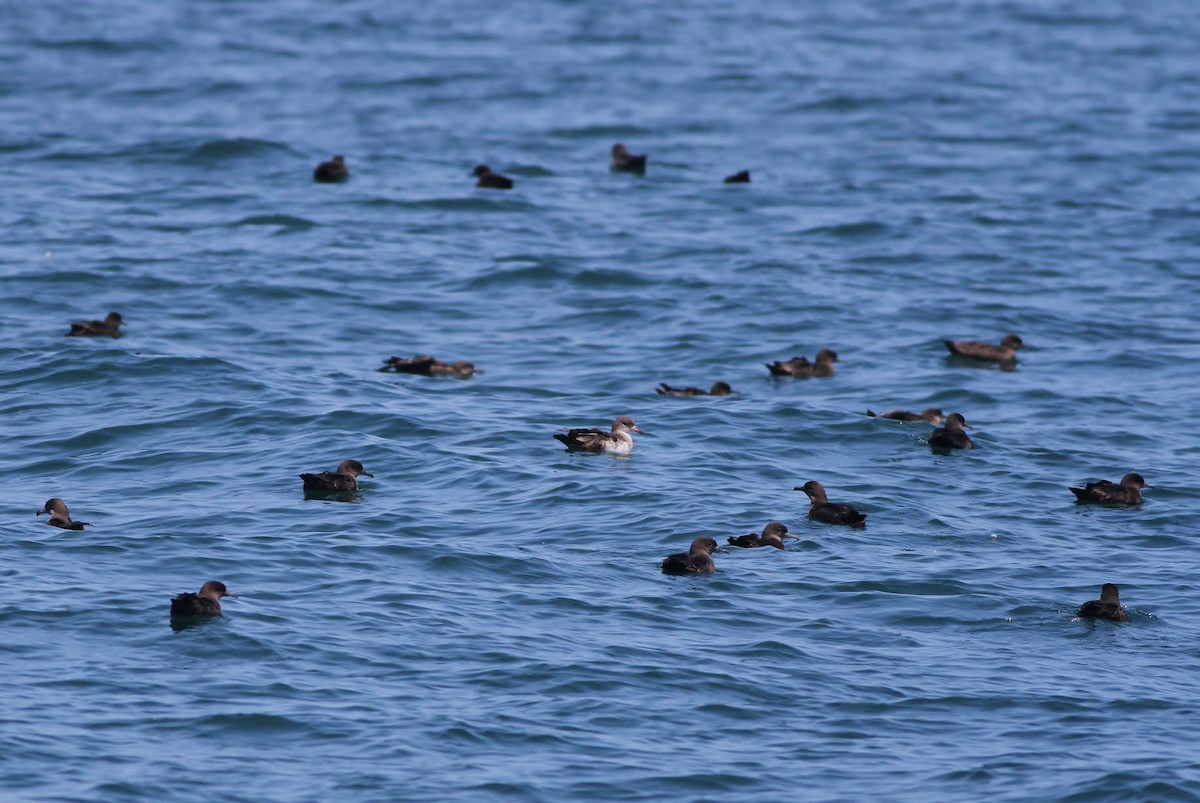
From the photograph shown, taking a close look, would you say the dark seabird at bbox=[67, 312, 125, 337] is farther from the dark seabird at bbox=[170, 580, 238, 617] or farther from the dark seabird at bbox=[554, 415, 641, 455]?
the dark seabird at bbox=[170, 580, 238, 617]

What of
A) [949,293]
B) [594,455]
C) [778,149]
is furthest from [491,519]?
[778,149]

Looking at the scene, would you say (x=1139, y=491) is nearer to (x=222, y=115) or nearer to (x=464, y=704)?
(x=464, y=704)

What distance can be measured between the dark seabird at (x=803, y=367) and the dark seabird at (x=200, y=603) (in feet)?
36.0

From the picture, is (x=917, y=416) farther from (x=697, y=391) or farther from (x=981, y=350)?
(x=981, y=350)

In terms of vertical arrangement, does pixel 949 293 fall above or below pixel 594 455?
above

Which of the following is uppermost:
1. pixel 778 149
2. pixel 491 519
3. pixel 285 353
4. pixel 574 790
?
pixel 778 149

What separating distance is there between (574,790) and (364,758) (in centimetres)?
156

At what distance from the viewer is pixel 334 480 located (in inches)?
727

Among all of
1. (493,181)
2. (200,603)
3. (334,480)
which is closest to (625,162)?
(493,181)

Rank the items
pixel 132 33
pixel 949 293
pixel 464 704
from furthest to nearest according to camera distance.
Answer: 1. pixel 132 33
2. pixel 949 293
3. pixel 464 704

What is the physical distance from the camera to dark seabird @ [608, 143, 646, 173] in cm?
3625

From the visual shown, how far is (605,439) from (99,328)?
809cm

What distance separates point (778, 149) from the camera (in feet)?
130

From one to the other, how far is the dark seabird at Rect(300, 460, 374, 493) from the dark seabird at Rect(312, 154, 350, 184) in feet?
53.5
